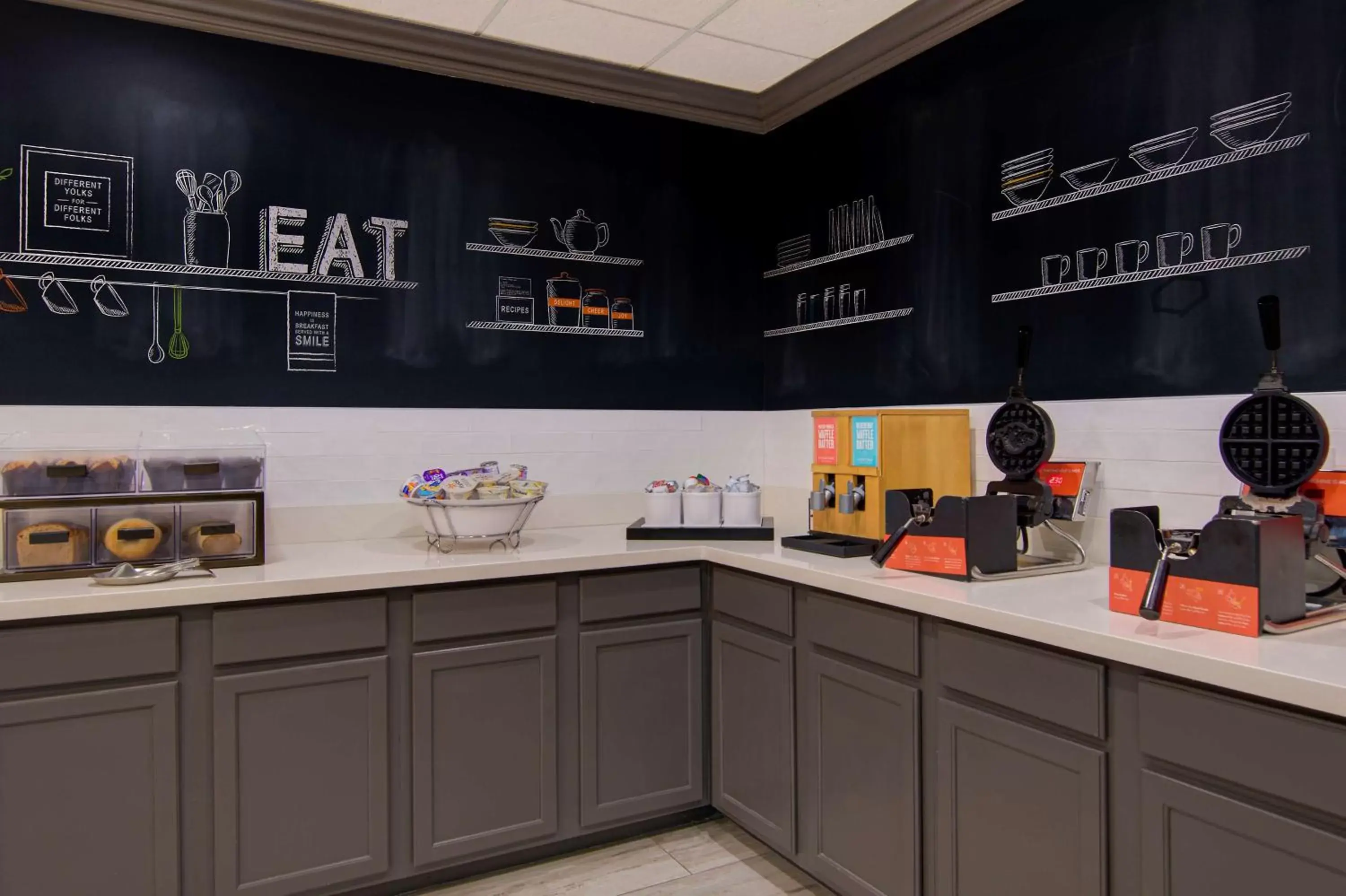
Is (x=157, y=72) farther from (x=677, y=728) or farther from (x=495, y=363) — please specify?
(x=677, y=728)

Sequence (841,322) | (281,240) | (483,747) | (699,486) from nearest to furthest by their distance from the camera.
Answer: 1. (483,747)
2. (281,240)
3. (699,486)
4. (841,322)

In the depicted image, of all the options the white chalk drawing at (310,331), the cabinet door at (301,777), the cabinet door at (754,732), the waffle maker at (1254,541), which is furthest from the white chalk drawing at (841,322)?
the cabinet door at (301,777)

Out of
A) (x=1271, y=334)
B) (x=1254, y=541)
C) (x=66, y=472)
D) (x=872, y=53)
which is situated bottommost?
(x=1254, y=541)

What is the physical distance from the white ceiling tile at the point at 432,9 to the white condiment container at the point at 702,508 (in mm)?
1818

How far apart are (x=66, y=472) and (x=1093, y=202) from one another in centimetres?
298

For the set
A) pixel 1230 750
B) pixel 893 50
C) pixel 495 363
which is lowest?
pixel 1230 750

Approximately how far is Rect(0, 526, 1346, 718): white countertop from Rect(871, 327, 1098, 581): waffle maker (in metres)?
0.05

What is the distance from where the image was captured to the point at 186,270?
302 cm

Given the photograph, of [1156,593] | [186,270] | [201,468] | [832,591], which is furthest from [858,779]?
[186,270]

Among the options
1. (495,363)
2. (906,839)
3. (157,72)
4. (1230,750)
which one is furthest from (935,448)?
(157,72)

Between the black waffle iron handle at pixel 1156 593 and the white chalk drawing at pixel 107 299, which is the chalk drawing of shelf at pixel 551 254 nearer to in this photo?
the white chalk drawing at pixel 107 299

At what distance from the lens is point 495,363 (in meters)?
3.54

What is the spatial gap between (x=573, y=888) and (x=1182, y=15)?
3007 mm

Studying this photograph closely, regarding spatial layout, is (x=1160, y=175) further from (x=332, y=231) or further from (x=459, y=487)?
(x=332, y=231)
